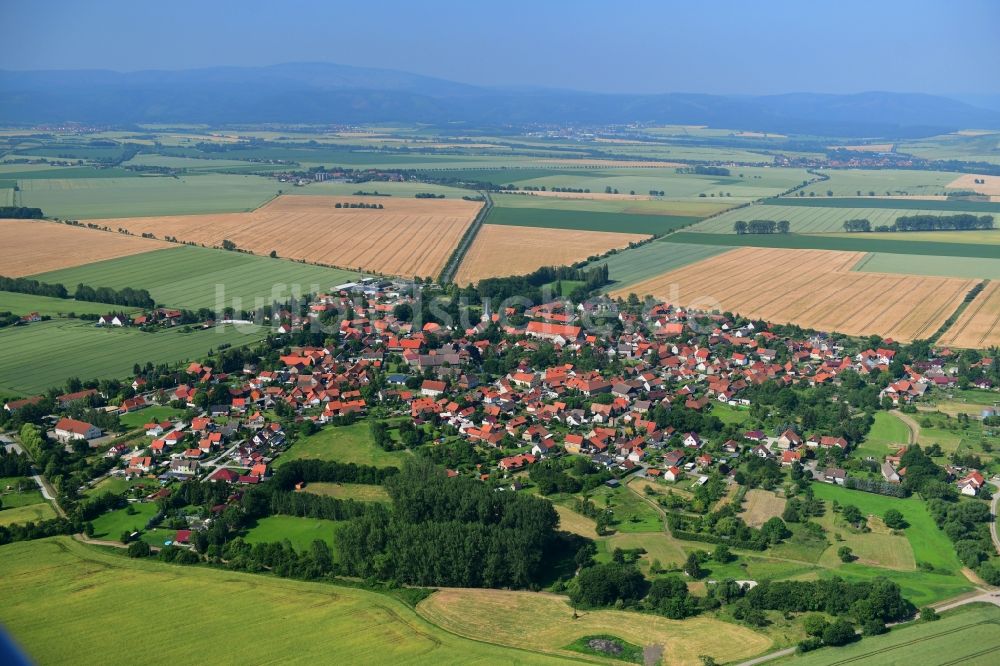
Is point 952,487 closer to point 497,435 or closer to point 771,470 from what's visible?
point 771,470

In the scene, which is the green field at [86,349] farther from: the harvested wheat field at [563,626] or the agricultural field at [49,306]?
the harvested wheat field at [563,626]

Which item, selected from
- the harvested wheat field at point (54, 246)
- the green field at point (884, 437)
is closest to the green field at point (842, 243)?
the green field at point (884, 437)

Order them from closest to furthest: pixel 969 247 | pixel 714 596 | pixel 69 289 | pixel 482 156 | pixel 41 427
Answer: pixel 714 596, pixel 41 427, pixel 69 289, pixel 969 247, pixel 482 156

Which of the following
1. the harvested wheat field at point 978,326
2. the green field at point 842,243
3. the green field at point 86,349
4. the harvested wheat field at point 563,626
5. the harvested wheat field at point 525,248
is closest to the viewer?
the harvested wheat field at point 563,626

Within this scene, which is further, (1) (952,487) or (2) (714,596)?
(1) (952,487)

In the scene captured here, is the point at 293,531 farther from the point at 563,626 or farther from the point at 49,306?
the point at 49,306

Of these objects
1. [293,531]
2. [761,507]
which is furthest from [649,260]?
[293,531]

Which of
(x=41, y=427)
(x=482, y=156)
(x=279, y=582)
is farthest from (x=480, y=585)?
(x=482, y=156)
